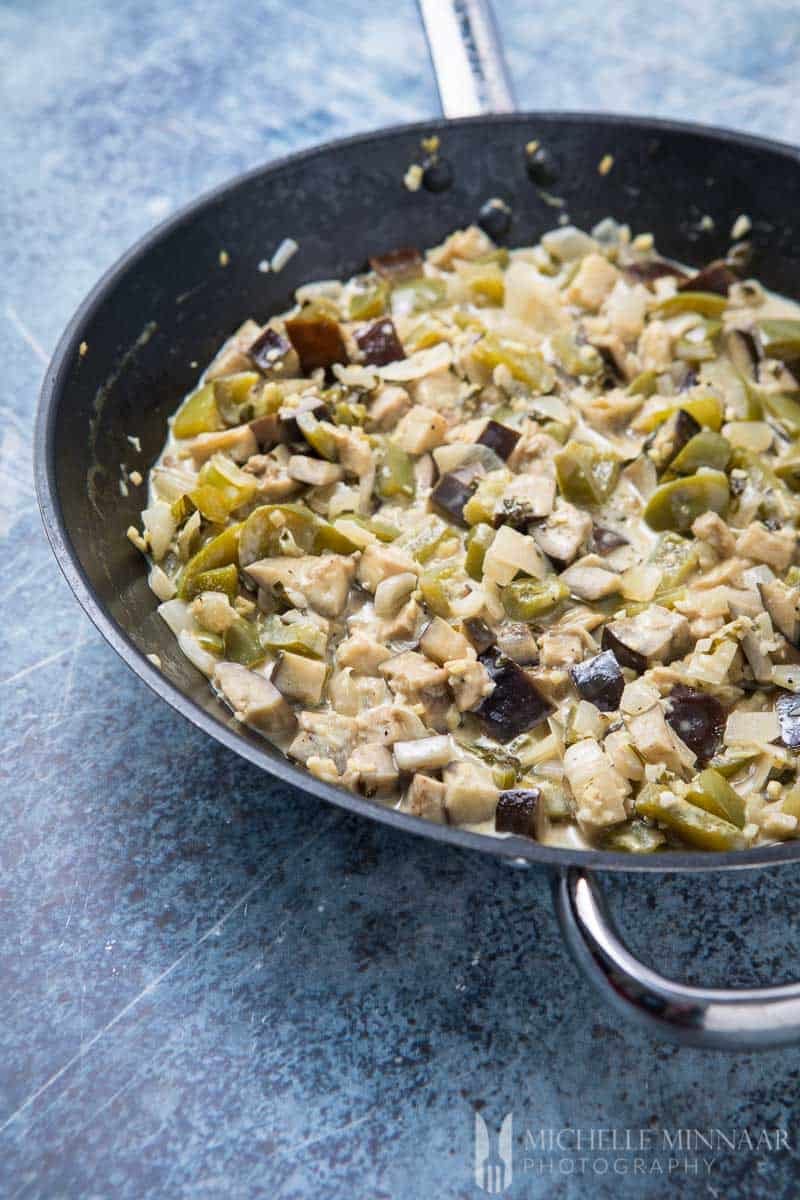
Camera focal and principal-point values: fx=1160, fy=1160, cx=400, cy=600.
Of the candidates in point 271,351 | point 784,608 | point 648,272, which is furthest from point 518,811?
point 648,272

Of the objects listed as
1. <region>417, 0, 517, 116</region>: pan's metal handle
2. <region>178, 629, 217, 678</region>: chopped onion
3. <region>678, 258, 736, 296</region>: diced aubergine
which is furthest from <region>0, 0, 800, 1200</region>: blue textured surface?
<region>678, 258, 736, 296</region>: diced aubergine

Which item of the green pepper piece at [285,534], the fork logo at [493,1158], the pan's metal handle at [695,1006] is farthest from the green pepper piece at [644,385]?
the fork logo at [493,1158]

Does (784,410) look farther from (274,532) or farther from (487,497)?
(274,532)

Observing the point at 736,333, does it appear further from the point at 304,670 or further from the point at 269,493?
the point at 304,670

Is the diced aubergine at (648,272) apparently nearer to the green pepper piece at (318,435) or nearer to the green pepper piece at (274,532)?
the green pepper piece at (318,435)

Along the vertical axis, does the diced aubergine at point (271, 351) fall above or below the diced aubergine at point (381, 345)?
above

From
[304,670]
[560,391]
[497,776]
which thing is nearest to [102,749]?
[304,670]
